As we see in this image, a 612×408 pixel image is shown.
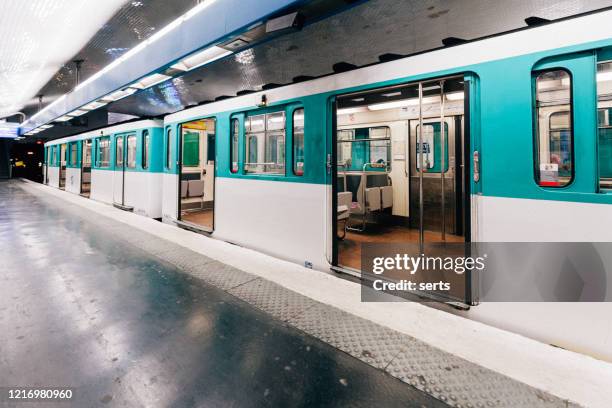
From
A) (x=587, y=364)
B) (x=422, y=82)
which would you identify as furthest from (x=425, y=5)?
(x=587, y=364)

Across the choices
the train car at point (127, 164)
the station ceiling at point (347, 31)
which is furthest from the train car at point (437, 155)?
the train car at point (127, 164)

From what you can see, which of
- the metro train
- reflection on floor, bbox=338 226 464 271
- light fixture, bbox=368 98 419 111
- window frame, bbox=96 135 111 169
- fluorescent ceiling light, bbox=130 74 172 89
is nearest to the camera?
the metro train

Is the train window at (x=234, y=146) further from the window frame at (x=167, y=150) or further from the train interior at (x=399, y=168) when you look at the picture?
the window frame at (x=167, y=150)

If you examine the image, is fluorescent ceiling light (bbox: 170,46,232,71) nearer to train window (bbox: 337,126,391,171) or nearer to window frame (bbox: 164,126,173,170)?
window frame (bbox: 164,126,173,170)

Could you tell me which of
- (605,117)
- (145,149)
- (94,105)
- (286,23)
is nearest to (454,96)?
(605,117)

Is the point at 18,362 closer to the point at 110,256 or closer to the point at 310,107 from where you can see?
the point at 110,256

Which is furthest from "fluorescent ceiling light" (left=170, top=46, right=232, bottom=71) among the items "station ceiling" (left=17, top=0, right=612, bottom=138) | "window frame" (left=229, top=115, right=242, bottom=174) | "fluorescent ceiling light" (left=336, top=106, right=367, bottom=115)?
"fluorescent ceiling light" (left=336, top=106, right=367, bottom=115)

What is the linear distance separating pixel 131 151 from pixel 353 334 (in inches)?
324

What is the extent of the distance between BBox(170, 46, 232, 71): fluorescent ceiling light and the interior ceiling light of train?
1.11m

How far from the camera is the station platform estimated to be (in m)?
1.60

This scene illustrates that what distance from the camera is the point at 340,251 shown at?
4508 millimetres

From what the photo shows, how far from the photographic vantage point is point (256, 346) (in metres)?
2.02

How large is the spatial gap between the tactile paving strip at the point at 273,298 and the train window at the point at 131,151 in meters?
6.69

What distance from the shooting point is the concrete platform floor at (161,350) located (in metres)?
1.59
